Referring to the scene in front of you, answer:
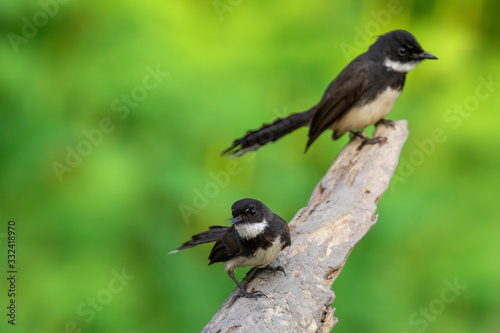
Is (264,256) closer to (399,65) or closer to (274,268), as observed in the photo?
(274,268)

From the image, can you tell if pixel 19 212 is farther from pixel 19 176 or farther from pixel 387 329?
pixel 387 329

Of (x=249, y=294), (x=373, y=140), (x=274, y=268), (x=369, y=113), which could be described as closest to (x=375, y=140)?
(x=373, y=140)

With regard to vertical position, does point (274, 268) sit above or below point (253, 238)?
below

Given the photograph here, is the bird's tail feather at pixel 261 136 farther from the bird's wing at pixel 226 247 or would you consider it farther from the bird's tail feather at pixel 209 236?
the bird's wing at pixel 226 247

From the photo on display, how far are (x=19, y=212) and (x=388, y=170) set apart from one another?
104 inches

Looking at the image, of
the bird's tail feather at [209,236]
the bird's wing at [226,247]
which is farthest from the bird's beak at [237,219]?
the bird's tail feather at [209,236]

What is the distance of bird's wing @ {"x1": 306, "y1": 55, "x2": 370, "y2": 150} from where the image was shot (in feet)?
16.1

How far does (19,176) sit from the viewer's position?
463cm

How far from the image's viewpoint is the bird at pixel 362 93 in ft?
16.0

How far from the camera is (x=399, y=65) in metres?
4.93

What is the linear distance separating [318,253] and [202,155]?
71.1 inches

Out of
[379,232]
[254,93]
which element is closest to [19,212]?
[254,93]

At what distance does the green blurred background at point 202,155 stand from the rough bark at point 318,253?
621 mm

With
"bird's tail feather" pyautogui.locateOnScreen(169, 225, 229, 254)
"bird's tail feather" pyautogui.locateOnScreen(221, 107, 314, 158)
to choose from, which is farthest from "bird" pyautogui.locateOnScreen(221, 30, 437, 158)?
"bird's tail feather" pyautogui.locateOnScreen(169, 225, 229, 254)
